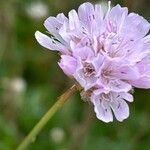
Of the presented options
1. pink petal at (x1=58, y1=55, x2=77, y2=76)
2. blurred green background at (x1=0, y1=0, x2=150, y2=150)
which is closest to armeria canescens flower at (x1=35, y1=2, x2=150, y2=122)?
pink petal at (x1=58, y1=55, x2=77, y2=76)

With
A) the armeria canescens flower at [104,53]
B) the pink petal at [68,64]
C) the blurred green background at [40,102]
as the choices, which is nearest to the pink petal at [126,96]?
the armeria canescens flower at [104,53]

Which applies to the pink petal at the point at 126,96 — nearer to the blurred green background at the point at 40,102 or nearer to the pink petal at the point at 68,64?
the pink petal at the point at 68,64

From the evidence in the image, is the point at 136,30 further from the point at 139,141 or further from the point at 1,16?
the point at 1,16

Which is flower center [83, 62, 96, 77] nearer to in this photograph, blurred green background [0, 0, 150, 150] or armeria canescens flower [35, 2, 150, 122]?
armeria canescens flower [35, 2, 150, 122]

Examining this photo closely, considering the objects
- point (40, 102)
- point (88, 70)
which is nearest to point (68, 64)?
point (88, 70)

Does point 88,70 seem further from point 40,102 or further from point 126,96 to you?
point 40,102

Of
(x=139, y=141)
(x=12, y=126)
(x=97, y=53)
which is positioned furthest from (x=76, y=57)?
(x=139, y=141)
